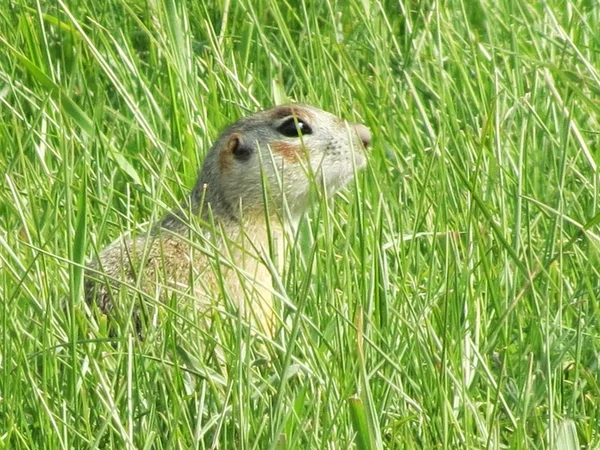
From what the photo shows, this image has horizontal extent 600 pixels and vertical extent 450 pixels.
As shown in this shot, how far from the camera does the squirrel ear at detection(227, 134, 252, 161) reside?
4.45 m

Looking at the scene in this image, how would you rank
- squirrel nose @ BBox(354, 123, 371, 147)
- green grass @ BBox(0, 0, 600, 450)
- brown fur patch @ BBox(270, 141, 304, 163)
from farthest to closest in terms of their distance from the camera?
brown fur patch @ BBox(270, 141, 304, 163), squirrel nose @ BBox(354, 123, 371, 147), green grass @ BBox(0, 0, 600, 450)

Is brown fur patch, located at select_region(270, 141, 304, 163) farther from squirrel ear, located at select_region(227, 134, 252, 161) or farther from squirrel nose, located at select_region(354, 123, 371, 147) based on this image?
squirrel nose, located at select_region(354, 123, 371, 147)

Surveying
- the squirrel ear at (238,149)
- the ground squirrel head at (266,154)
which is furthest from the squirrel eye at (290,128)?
the squirrel ear at (238,149)

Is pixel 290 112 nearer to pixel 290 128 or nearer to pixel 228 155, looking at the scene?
pixel 290 128

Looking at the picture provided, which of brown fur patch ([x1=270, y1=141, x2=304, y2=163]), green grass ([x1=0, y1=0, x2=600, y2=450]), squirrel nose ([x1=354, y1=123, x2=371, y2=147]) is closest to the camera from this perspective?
green grass ([x1=0, y1=0, x2=600, y2=450])

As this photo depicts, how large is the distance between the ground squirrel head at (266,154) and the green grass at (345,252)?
134 mm

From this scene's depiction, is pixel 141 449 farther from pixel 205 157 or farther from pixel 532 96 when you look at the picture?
pixel 532 96

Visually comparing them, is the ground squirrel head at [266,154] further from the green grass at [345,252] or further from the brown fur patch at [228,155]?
the green grass at [345,252]

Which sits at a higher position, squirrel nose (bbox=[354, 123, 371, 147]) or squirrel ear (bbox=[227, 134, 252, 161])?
squirrel nose (bbox=[354, 123, 371, 147])

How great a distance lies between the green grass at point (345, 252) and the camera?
2826mm

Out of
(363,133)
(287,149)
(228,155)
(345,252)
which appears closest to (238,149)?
(228,155)

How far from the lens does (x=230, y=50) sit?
→ 535 centimetres

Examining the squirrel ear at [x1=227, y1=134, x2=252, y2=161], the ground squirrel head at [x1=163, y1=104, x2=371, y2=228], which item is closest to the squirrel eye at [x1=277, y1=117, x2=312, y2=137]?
the ground squirrel head at [x1=163, y1=104, x2=371, y2=228]

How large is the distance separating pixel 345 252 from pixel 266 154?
1440 mm
